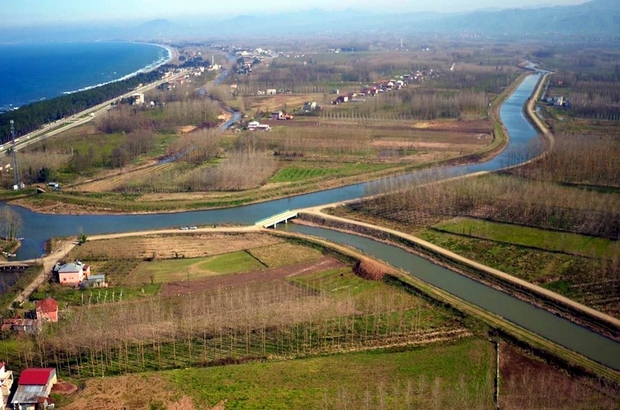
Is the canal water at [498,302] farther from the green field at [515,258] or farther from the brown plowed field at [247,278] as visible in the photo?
the brown plowed field at [247,278]

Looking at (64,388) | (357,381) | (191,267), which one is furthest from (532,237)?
(64,388)

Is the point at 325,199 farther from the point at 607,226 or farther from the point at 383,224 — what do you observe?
the point at 607,226

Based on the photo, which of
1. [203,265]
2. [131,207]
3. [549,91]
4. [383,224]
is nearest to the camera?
[203,265]

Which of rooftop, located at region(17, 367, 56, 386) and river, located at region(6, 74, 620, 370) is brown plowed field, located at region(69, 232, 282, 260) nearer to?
river, located at region(6, 74, 620, 370)

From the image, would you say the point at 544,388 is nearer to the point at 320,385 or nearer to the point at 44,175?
the point at 320,385

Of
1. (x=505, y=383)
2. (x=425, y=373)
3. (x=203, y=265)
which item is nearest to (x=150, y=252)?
(x=203, y=265)

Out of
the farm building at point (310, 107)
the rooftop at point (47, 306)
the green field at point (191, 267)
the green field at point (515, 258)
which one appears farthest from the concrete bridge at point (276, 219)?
the farm building at point (310, 107)
